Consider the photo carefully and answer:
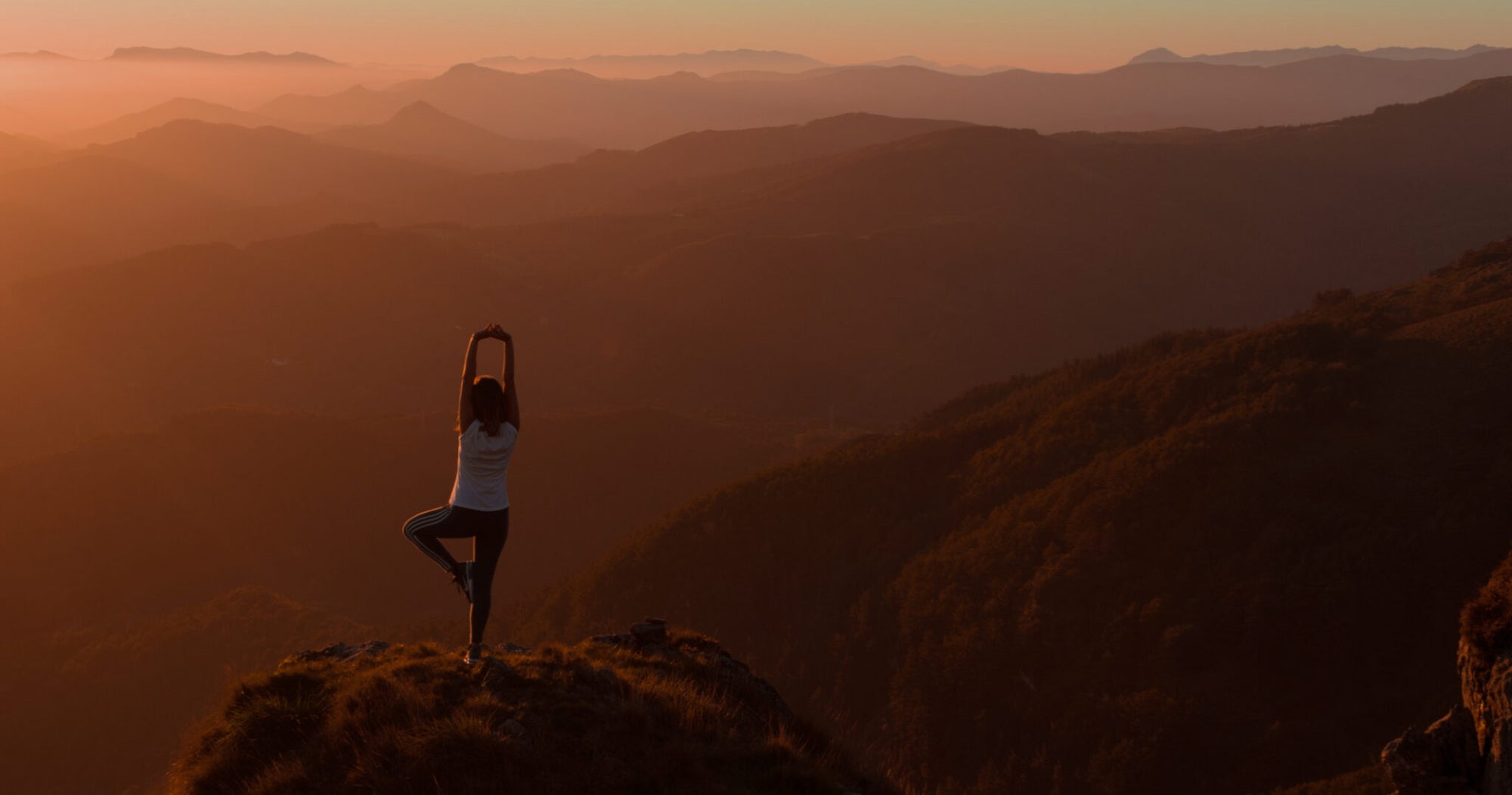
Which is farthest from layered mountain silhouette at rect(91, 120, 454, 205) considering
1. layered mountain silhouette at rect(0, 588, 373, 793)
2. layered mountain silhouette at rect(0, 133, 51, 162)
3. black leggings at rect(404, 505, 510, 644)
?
black leggings at rect(404, 505, 510, 644)

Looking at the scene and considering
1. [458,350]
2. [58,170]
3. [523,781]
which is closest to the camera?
[523,781]

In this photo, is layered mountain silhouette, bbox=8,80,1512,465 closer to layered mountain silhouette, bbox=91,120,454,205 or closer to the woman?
the woman

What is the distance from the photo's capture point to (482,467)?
7660mm

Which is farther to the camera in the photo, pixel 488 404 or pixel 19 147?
pixel 19 147

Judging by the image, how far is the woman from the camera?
7.61 meters

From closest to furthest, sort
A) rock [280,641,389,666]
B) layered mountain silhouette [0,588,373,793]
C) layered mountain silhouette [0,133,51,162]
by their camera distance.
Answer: rock [280,641,389,666], layered mountain silhouette [0,588,373,793], layered mountain silhouette [0,133,51,162]

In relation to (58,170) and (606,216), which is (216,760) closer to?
(606,216)

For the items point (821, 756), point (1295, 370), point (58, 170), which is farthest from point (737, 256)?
point (58, 170)

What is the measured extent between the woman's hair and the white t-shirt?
0.05m

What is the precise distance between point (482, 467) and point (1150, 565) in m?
19.5

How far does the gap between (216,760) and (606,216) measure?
120 m

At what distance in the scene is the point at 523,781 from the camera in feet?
21.0

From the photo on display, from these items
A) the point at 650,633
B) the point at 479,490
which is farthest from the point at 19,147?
the point at 479,490

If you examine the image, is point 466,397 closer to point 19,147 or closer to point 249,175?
point 19,147
